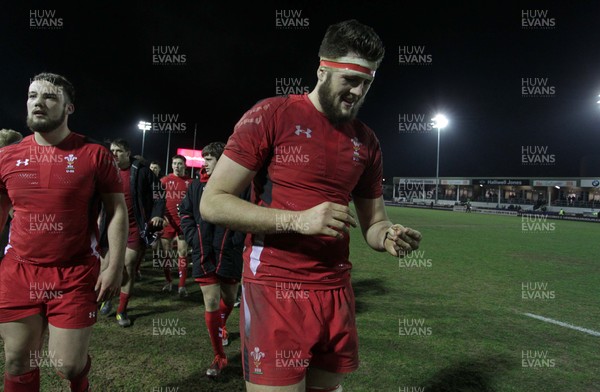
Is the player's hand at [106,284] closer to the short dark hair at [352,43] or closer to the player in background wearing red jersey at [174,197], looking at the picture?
the short dark hair at [352,43]

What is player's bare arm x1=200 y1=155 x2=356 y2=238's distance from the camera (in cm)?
161

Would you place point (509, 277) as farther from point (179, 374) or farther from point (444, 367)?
point (179, 374)

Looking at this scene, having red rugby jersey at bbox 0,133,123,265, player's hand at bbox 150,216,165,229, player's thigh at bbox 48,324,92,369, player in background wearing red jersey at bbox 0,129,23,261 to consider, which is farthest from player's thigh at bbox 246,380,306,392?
player's hand at bbox 150,216,165,229

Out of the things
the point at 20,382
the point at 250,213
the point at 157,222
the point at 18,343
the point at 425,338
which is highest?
the point at 250,213

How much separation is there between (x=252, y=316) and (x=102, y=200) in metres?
1.80

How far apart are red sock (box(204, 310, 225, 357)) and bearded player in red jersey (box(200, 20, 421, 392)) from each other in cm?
237

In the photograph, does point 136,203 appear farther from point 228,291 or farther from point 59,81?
point 59,81

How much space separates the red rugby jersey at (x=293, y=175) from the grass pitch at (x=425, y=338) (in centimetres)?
237

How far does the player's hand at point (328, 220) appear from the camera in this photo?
5.24 ft

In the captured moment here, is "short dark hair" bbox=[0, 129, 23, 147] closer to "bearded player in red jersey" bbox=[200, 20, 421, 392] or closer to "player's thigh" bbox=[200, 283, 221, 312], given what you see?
"player's thigh" bbox=[200, 283, 221, 312]

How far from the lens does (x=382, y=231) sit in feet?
7.51

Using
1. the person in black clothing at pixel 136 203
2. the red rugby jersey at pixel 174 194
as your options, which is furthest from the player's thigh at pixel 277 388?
the red rugby jersey at pixel 174 194

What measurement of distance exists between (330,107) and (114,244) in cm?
199

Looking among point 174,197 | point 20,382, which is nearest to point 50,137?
point 20,382
